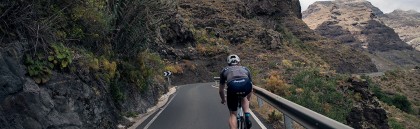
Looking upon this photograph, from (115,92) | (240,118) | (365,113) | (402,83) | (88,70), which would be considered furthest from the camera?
(402,83)

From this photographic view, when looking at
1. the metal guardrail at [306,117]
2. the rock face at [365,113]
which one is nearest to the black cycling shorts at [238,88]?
the metal guardrail at [306,117]

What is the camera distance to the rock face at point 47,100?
259 inches

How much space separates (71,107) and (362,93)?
24.1m

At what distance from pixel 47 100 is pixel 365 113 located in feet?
72.6

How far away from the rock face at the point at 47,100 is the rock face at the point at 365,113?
54.2ft

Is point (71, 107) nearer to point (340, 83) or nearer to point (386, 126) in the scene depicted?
point (386, 126)

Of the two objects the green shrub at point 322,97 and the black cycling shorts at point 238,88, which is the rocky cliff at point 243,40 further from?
the black cycling shorts at point 238,88

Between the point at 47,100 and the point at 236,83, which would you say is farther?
the point at 47,100

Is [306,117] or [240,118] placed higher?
[306,117]

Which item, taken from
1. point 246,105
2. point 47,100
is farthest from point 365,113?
point 47,100

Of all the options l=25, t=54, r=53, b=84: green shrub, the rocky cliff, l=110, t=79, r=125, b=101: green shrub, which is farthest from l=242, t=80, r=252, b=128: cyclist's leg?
the rocky cliff

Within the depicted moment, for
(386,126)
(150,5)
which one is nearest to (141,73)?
(150,5)

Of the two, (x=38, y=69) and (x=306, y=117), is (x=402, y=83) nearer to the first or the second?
(x=306, y=117)

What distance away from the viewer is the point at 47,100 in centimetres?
740
